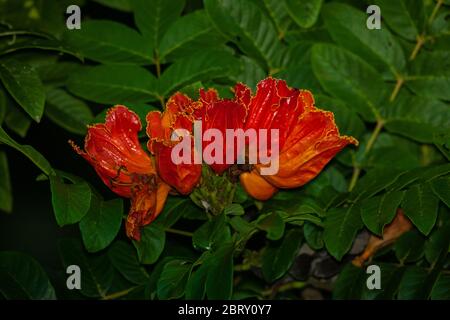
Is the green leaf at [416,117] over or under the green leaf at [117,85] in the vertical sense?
under

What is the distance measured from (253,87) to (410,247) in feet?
1.13

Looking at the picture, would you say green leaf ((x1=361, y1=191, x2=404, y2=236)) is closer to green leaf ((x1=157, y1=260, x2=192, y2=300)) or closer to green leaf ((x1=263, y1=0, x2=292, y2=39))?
green leaf ((x1=157, y1=260, x2=192, y2=300))

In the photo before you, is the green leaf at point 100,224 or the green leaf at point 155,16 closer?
the green leaf at point 100,224

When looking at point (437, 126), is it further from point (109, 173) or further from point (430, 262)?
point (109, 173)

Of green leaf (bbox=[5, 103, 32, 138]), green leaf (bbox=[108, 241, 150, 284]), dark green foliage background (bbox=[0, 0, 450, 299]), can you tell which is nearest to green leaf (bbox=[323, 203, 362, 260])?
dark green foliage background (bbox=[0, 0, 450, 299])

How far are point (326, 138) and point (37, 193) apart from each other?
3.10 ft

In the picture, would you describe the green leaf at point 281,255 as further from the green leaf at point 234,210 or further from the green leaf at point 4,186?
the green leaf at point 4,186

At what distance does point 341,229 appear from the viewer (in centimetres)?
126

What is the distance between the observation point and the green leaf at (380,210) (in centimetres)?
121

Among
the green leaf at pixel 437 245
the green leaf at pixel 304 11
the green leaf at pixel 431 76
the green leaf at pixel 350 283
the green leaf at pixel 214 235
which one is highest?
the green leaf at pixel 304 11

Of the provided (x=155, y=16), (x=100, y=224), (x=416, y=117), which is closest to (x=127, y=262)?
(x=100, y=224)

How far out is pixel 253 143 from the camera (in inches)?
48.1

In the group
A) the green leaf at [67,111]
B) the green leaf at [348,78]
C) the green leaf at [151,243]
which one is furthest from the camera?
the green leaf at [67,111]

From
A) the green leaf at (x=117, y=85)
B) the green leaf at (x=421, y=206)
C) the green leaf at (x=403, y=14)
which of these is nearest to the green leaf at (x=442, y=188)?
the green leaf at (x=421, y=206)
